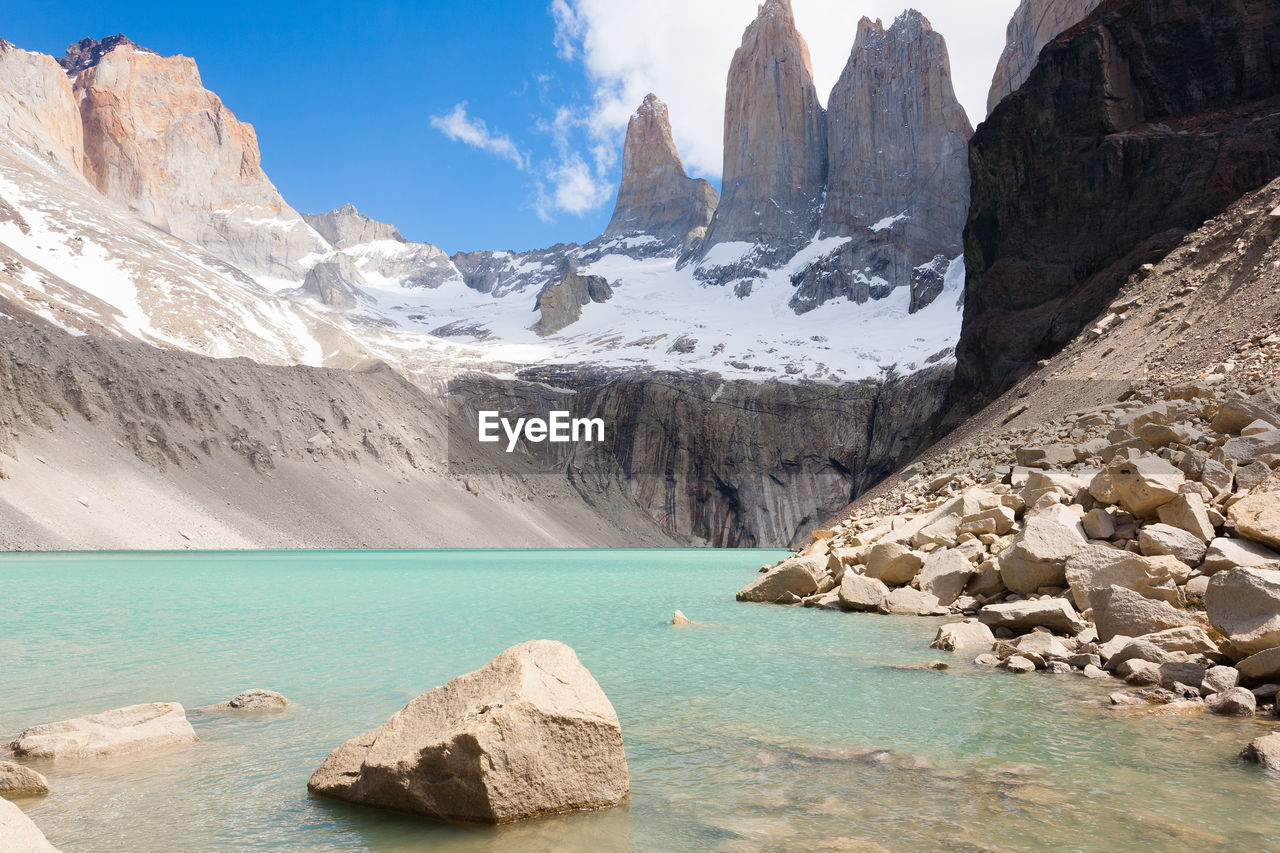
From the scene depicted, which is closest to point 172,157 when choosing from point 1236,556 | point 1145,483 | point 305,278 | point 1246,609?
point 305,278

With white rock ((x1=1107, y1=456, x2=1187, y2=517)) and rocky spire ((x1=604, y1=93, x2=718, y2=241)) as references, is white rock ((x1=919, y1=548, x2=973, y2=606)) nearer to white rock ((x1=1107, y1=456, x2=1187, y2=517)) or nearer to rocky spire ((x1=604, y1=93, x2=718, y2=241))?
white rock ((x1=1107, y1=456, x2=1187, y2=517))

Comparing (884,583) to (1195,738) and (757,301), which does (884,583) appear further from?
(757,301)

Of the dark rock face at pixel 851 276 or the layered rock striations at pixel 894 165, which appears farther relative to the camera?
the dark rock face at pixel 851 276

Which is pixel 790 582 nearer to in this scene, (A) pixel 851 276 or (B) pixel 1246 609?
(B) pixel 1246 609

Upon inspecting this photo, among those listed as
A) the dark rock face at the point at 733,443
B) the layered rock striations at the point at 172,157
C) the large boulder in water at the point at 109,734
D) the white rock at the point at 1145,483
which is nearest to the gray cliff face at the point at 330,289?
the layered rock striations at the point at 172,157

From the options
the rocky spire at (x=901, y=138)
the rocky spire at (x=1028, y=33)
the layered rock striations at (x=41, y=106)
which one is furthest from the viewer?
the layered rock striations at (x=41, y=106)

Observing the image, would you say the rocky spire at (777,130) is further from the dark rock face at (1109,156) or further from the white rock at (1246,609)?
the white rock at (1246,609)

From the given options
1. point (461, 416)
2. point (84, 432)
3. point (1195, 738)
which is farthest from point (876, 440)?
point (1195, 738)
